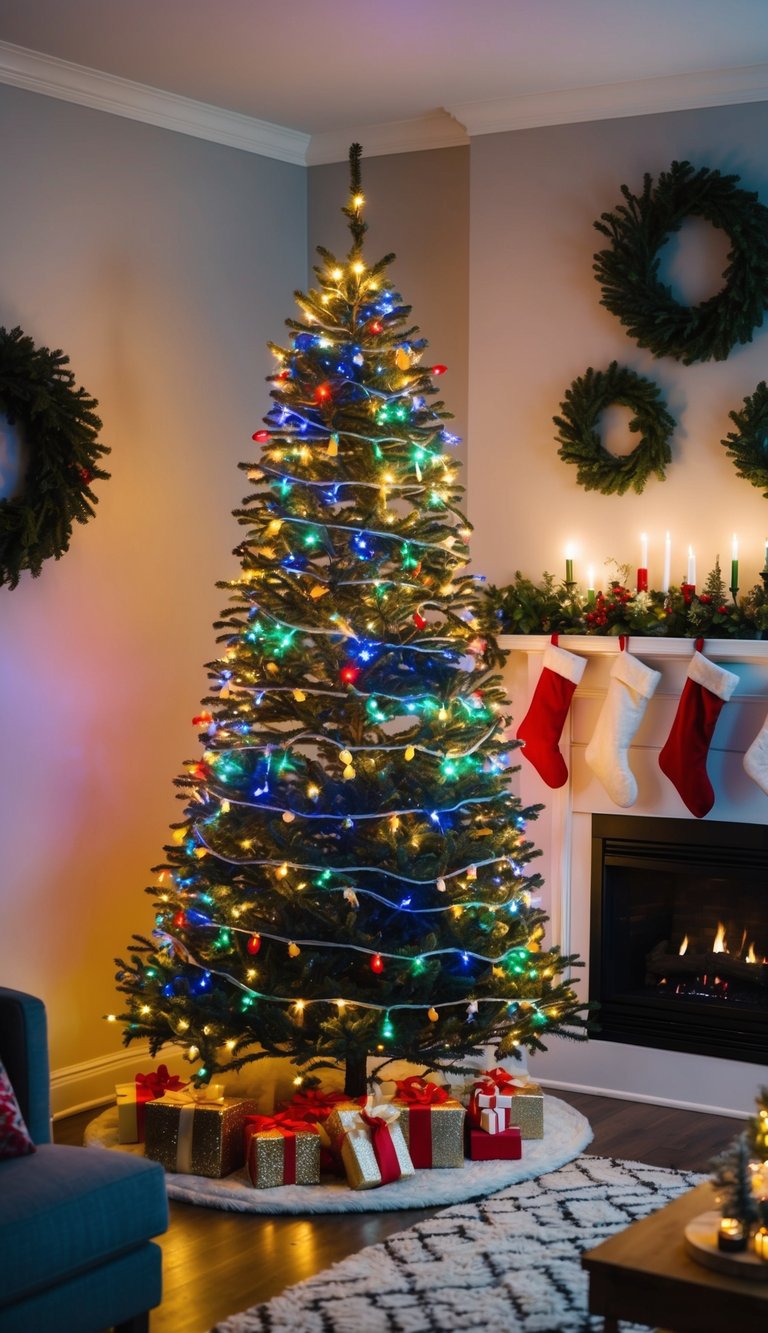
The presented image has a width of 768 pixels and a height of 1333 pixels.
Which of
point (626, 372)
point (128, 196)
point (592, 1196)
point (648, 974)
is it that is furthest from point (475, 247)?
point (592, 1196)

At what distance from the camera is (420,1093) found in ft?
14.3

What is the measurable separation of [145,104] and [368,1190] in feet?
11.5

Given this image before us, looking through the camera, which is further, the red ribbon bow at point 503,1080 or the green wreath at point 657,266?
the green wreath at point 657,266

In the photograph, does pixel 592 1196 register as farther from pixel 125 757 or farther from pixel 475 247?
pixel 475 247

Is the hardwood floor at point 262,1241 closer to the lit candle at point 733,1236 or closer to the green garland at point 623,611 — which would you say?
the lit candle at point 733,1236

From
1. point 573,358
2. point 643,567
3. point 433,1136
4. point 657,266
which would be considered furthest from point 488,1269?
point 657,266

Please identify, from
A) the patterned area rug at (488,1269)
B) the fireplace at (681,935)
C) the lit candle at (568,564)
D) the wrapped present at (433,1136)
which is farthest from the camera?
the lit candle at (568,564)

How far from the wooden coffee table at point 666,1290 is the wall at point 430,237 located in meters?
3.16

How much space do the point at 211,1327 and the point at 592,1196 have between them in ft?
3.81

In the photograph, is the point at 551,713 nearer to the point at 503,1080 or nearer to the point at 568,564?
the point at 568,564

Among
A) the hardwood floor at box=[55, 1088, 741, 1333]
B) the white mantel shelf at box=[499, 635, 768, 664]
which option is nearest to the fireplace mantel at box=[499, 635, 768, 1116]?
the white mantel shelf at box=[499, 635, 768, 664]

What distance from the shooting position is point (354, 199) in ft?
14.6

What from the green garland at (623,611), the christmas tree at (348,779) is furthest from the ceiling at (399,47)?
the green garland at (623,611)

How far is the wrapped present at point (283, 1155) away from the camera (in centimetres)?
409
